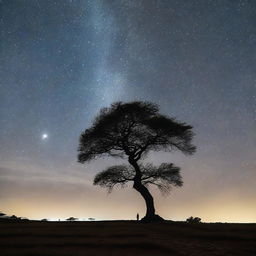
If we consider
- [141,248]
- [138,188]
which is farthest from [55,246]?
[138,188]

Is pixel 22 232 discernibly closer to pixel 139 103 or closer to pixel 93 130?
pixel 93 130

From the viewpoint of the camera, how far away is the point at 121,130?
26.0m

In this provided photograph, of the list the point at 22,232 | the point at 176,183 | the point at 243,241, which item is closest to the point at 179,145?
the point at 176,183

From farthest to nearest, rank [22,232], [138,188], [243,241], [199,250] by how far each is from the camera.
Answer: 1. [138,188]
2. [22,232]
3. [243,241]
4. [199,250]

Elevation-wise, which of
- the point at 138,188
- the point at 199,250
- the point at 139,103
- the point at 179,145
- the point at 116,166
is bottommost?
the point at 199,250

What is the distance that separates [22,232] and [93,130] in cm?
1429

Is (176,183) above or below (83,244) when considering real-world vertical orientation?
above

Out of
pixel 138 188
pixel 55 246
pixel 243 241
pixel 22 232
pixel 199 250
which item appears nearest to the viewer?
pixel 199 250

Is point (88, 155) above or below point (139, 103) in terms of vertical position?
below

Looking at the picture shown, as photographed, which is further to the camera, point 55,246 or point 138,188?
point 138,188

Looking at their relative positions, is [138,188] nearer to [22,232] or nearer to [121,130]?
[121,130]

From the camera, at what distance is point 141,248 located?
952 cm

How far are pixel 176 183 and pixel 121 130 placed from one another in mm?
7076

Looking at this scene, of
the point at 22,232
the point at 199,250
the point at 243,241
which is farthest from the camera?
the point at 22,232
